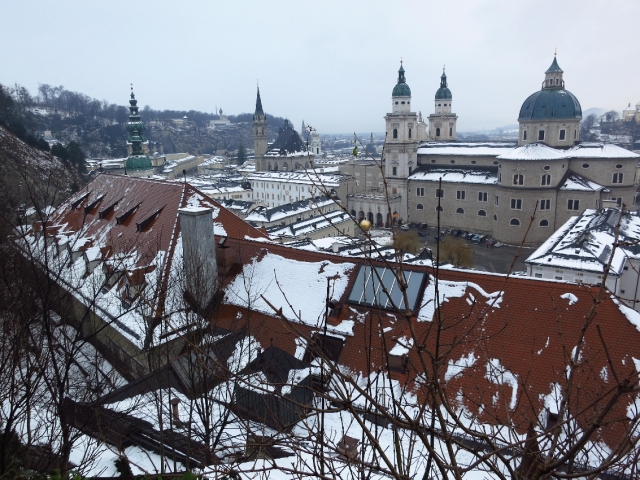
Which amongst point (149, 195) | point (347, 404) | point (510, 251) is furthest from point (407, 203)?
point (347, 404)

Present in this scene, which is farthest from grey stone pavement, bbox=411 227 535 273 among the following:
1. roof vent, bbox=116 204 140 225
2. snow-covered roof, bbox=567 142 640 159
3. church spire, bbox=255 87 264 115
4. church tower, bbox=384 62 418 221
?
church spire, bbox=255 87 264 115

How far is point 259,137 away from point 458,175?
136ft

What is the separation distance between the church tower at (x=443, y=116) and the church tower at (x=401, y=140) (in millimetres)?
12197

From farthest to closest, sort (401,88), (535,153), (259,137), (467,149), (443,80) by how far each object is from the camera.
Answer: (259,137)
(443,80)
(401,88)
(467,149)
(535,153)

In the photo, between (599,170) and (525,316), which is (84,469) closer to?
(525,316)

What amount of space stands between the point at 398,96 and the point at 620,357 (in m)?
44.4

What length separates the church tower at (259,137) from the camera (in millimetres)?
77812

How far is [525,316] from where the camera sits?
9273 millimetres

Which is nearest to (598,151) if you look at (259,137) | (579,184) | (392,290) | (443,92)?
(579,184)

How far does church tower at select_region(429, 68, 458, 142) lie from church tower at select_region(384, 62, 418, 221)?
12.2 metres

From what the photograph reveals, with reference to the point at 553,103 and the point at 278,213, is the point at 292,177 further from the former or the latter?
the point at 553,103

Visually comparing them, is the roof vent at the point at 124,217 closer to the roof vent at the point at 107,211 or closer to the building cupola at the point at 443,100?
the roof vent at the point at 107,211

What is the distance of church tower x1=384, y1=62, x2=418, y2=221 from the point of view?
159ft

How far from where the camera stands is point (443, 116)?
2354 inches
